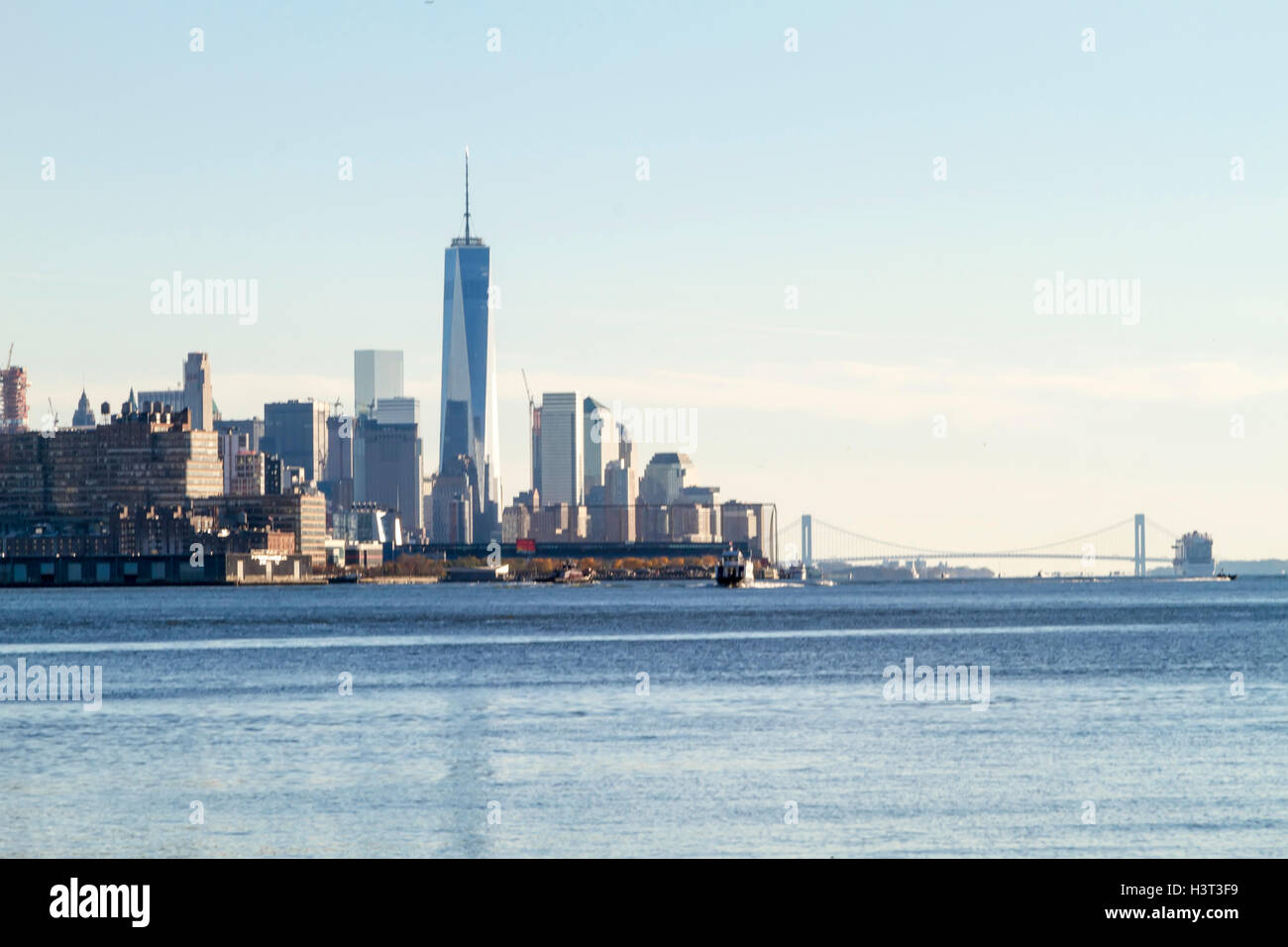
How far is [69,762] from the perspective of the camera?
40.0 meters

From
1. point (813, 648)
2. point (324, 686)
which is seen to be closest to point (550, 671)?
point (324, 686)

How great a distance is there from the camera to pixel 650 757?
128 ft

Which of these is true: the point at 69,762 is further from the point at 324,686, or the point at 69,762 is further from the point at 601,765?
the point at 324,686

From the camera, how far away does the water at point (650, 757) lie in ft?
93.4

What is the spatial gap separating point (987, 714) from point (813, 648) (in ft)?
137

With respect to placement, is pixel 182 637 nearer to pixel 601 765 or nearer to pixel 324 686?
pixel 324 686

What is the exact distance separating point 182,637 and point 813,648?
138ft

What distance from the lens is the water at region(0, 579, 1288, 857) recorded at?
1121 inches
